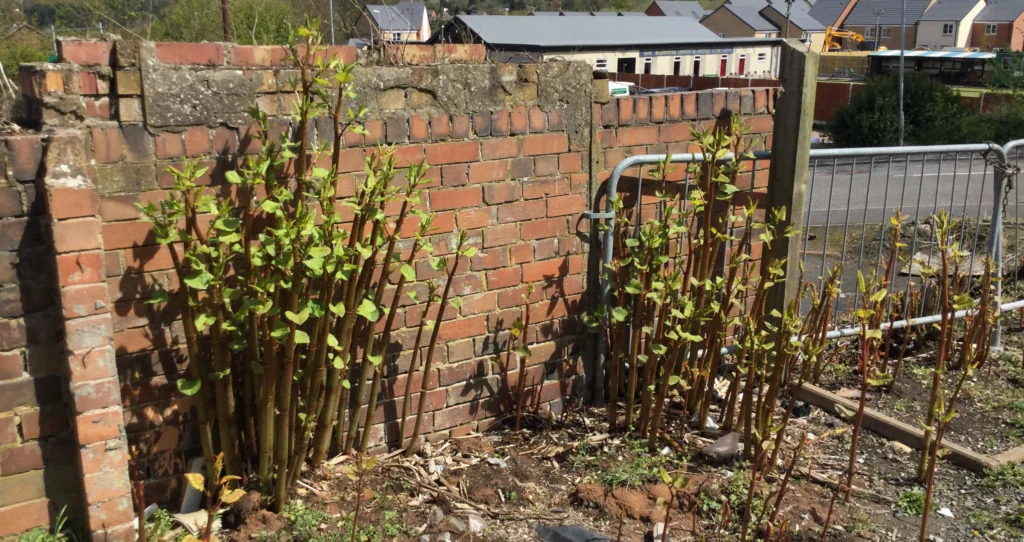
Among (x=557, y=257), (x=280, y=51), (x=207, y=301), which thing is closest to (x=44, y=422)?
(x=207, y=301)

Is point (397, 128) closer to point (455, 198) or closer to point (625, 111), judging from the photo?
point (455, 198)

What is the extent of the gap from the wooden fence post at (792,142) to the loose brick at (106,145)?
2.82 metres

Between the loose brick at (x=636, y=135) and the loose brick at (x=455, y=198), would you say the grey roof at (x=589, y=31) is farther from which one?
the loose brick at (x=455, y=198)

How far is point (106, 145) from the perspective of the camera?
2.76 meters

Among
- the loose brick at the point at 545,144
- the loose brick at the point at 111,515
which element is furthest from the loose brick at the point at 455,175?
the loose brick at the point at 111,515

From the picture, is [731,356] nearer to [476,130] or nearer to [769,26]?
[476,130]

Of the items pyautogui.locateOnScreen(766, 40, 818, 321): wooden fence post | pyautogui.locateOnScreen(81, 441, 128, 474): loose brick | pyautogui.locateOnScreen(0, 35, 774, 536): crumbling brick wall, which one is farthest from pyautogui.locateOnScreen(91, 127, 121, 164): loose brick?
pyautogui.locateOnScreen(766, 40, 818, 321): wooden fence post

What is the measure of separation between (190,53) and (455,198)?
1.23 m

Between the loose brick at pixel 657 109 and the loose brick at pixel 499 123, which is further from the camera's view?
the loose brick at pixel 657 109

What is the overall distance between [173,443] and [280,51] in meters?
1.59

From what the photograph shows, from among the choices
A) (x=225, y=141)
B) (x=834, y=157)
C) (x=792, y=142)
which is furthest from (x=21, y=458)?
(x=834, y=157)

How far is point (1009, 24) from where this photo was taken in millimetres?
68500

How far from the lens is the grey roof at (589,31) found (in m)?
40.4

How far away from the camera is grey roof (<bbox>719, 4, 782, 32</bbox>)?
230 ft
